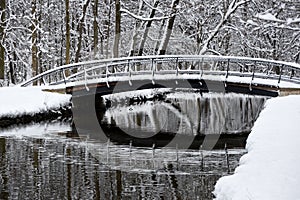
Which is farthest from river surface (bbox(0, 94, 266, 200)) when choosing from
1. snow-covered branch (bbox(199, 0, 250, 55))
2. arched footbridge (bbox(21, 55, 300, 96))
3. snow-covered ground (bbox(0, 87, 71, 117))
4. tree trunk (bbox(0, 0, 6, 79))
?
snow-covered branch (bbox(199, 0, 250, 55))

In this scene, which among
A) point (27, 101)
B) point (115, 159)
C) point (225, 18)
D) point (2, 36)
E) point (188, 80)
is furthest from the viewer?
point (225, 18)

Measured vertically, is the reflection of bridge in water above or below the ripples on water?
above

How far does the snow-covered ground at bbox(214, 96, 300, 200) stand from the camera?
774 cm

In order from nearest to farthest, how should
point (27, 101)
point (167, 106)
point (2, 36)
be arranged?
point (27, 101)
point (2, 36)
point (167, 106)

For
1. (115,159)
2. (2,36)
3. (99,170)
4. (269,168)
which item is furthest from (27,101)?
(269,168)

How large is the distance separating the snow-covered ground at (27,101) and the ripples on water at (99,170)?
305 cm

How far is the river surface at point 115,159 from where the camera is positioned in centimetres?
1127

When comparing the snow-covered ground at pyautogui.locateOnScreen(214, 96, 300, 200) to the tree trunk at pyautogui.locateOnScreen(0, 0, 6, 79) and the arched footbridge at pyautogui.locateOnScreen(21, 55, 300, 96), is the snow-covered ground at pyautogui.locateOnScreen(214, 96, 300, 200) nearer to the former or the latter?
the arched footbridge at pyautogui.locateOnScreen(21, 55, 300, 96)

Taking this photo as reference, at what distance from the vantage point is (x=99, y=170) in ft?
43.3

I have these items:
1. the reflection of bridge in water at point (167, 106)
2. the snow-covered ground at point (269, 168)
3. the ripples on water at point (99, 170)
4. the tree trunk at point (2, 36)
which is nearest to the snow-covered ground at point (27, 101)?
the reflection of bridge in water at point (167, 106)

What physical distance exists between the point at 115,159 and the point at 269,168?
6660mm

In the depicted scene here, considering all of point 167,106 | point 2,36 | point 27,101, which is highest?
point 2,36

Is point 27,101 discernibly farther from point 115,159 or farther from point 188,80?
point 115,159

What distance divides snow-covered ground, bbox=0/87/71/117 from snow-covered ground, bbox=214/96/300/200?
11447 millimetres
